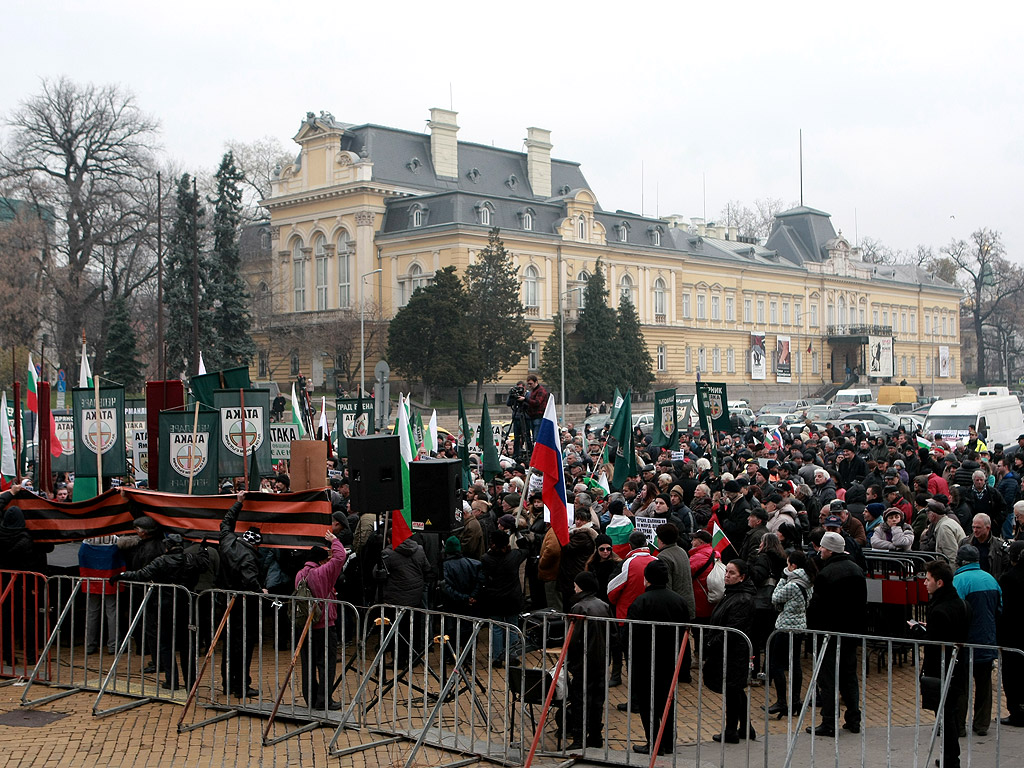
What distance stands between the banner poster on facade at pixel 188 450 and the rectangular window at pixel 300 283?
59929 millimetres

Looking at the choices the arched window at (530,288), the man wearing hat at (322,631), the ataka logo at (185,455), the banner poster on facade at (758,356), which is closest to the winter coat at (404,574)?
the man wearing hat at (322,631)

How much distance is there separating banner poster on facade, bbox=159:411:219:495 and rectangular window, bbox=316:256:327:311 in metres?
58.4

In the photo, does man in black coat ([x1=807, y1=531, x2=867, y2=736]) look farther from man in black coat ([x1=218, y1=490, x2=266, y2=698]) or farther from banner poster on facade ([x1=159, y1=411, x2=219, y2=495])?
banner poster on facade ([x1=159, y1=411, x2=219, y2=495])

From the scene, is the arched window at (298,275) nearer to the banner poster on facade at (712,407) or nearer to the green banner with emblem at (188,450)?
the banner poster on facade at (712,407)

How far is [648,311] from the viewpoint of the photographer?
7900 centimetres

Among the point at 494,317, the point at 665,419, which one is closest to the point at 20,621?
the point at 665,419

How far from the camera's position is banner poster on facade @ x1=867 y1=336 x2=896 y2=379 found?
9575cm

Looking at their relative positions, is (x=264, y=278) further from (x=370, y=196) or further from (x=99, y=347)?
(x=99, y=347)

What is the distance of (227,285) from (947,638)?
5092 cm

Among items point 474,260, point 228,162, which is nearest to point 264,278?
point 474,260

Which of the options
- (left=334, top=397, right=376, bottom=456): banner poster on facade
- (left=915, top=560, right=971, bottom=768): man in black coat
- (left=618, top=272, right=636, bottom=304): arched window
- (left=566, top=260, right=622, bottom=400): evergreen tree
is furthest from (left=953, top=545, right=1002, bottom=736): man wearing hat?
(left=618, top=272, right=636, bottom=304): arched window

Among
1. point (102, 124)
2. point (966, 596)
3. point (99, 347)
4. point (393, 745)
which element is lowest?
point (393, 745)

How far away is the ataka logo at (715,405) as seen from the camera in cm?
2503

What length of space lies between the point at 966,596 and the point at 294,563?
5975 millimetres
